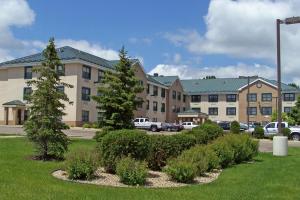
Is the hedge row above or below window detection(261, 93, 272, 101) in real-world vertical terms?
below

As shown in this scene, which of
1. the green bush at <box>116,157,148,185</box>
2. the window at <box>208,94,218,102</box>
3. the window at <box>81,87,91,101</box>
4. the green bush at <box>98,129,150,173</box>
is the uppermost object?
the window at <box>208,94,218,102</box>

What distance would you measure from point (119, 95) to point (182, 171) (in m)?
13.9

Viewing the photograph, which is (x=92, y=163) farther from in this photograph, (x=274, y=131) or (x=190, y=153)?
(x=274, y=131)

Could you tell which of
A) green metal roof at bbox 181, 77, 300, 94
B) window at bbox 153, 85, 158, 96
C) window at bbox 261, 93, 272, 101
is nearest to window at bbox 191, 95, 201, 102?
green metal roof at bbox 181, 77, 300, 94

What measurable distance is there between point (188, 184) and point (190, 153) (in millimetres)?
1979

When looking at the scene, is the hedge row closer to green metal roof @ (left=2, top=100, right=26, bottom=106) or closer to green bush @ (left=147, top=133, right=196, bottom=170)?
green bush @ (left=147, top=133, right=196, bottom=170)

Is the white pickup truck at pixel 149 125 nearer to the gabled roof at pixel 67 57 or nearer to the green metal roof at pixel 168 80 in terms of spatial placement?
the gabled roof at pixel 67 57

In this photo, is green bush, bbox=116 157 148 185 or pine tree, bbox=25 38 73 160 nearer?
green bush, bbox=116 157 148 185

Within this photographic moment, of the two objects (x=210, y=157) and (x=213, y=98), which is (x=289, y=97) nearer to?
(x=213, y=98)

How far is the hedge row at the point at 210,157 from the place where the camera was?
12.6 meters

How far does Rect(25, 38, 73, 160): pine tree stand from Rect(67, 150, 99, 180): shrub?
4.02 meters

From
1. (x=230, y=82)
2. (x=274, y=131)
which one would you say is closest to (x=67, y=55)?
(x=274, y=131)

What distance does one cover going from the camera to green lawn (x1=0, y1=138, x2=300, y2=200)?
9922mm

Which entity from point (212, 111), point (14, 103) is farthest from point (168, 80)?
point (14, 103)
